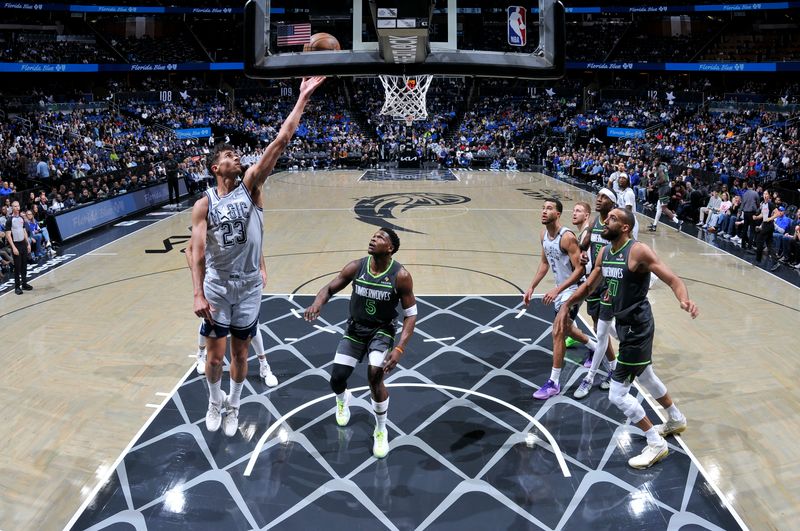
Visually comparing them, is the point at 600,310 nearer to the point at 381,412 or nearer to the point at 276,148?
the point at 381,412

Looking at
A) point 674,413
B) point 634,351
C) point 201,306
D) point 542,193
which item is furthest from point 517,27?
point 542,193

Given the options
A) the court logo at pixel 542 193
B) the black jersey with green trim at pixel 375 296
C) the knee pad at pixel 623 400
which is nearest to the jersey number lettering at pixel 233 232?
the black jersey with green trim at pixel 375 296

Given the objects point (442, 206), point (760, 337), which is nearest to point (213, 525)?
point (760, 337)

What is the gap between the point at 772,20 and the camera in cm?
3822

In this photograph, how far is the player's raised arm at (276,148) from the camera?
180 inches

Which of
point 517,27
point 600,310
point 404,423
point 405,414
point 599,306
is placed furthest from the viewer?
point 517,27

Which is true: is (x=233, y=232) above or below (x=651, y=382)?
above

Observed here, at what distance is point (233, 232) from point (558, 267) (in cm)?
316

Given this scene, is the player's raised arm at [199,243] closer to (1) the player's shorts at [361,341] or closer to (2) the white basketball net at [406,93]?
(1) the player's shorts at [361,341]

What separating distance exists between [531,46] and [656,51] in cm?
3753

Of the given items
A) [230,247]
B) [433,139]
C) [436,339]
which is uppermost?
[433,139]

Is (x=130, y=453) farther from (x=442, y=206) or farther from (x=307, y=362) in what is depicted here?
(x=442, y=206)

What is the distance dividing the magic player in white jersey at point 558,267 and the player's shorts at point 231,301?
257 cm

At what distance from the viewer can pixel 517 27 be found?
7133mm
